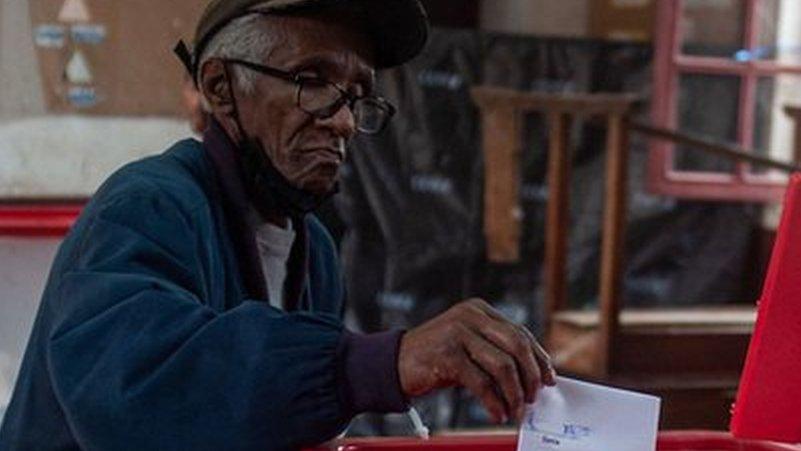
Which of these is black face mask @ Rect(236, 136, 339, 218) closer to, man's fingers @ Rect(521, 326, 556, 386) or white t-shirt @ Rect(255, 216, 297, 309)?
white t-shirt @ Rect(255, 216, 297, 309)

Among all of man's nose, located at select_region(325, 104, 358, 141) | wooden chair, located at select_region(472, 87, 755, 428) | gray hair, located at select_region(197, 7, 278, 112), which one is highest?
gray hair, located at select_region(197, 7, 278, 112)

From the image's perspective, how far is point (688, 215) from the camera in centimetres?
717

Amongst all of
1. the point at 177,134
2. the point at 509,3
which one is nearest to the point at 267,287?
the point at 177,134

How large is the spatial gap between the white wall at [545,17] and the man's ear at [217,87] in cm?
506

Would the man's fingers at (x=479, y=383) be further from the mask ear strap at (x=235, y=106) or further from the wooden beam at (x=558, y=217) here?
the wooden beam at (x=558, y=217)

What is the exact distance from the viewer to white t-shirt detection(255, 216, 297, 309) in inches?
80.0

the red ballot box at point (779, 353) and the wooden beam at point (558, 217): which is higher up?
the red ballot box at point (779, 353)

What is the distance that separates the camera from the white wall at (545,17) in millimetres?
7039

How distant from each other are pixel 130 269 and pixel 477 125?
5.00 meters

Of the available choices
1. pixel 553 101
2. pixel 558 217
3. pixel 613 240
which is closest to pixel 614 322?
pixel 613 240

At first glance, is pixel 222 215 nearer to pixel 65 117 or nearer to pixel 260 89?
pixel 260 89

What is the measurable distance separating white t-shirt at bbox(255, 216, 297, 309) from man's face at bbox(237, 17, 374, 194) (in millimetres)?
102

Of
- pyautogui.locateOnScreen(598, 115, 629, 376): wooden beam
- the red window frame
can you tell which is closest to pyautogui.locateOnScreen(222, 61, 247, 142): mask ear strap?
pyautogui.locateOnScreen(598, 115, 629, 376): wooden beam

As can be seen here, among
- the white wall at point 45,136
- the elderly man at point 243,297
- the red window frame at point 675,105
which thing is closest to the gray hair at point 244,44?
the elderly man at point 243,297
